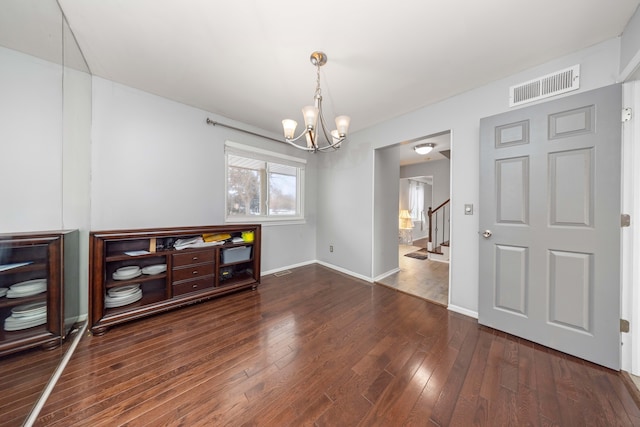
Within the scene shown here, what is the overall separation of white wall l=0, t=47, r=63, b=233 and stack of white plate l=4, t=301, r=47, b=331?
557 millimetres

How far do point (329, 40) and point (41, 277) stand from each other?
2.79 meters

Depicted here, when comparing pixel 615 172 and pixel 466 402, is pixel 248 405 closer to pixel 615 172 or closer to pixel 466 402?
pixel 466 402

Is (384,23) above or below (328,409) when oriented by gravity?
above

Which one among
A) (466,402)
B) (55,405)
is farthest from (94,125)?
(466,402)

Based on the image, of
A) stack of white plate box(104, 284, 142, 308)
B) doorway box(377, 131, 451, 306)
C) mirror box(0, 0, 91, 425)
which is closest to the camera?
mirror box(0, 0, 91, 425)

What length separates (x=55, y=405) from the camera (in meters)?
1.17

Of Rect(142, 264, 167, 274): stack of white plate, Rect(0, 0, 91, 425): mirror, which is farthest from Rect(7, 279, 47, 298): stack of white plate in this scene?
Rect(142, 264, 167, 274): stack of white plate

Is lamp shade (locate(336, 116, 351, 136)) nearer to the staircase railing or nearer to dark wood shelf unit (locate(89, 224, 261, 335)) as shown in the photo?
dark wood shelf unit (locate(89, 224, 261, 335))

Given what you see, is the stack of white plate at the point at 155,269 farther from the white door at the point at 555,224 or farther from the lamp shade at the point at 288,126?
the white door at the point at 555,224

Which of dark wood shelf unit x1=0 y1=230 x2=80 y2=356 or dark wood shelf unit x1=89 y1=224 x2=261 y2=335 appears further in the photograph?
dark wood shelf unit x1=89 y1=224 x2=261 y2=335

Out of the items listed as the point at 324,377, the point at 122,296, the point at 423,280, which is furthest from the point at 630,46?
the point at 122,296

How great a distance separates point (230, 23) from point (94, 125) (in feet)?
6.00

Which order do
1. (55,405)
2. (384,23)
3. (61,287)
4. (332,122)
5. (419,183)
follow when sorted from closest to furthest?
(55,405)
(384,23)
(61,287)
(332,122)
(419,183)

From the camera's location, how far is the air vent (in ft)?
5.57
